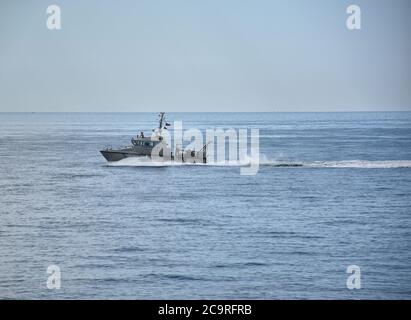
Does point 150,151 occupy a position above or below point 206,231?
above

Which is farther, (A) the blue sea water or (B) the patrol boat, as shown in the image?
(B) the patrol boat

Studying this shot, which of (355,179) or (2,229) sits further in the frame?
(355,179)

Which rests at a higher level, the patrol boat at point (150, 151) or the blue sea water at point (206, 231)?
the patrol boat at point (150, 151)

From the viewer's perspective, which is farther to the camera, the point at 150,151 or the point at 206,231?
the point at 150,151

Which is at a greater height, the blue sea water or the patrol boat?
the patrol boat

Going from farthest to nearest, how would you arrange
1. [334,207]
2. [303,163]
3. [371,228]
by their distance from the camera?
1. [303,163]
2. [334,207]
3. [371,228]

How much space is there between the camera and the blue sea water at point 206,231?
32250 mm

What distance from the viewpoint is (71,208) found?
54.1m

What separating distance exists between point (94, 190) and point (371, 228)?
90.6ft

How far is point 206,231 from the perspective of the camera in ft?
145

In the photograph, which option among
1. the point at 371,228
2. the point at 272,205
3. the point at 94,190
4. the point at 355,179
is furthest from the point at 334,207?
the point at 94,190

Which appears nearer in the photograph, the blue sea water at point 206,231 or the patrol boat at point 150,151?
the blue sea water at point 206,231

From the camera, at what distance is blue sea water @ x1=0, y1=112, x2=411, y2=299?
32.2 m
